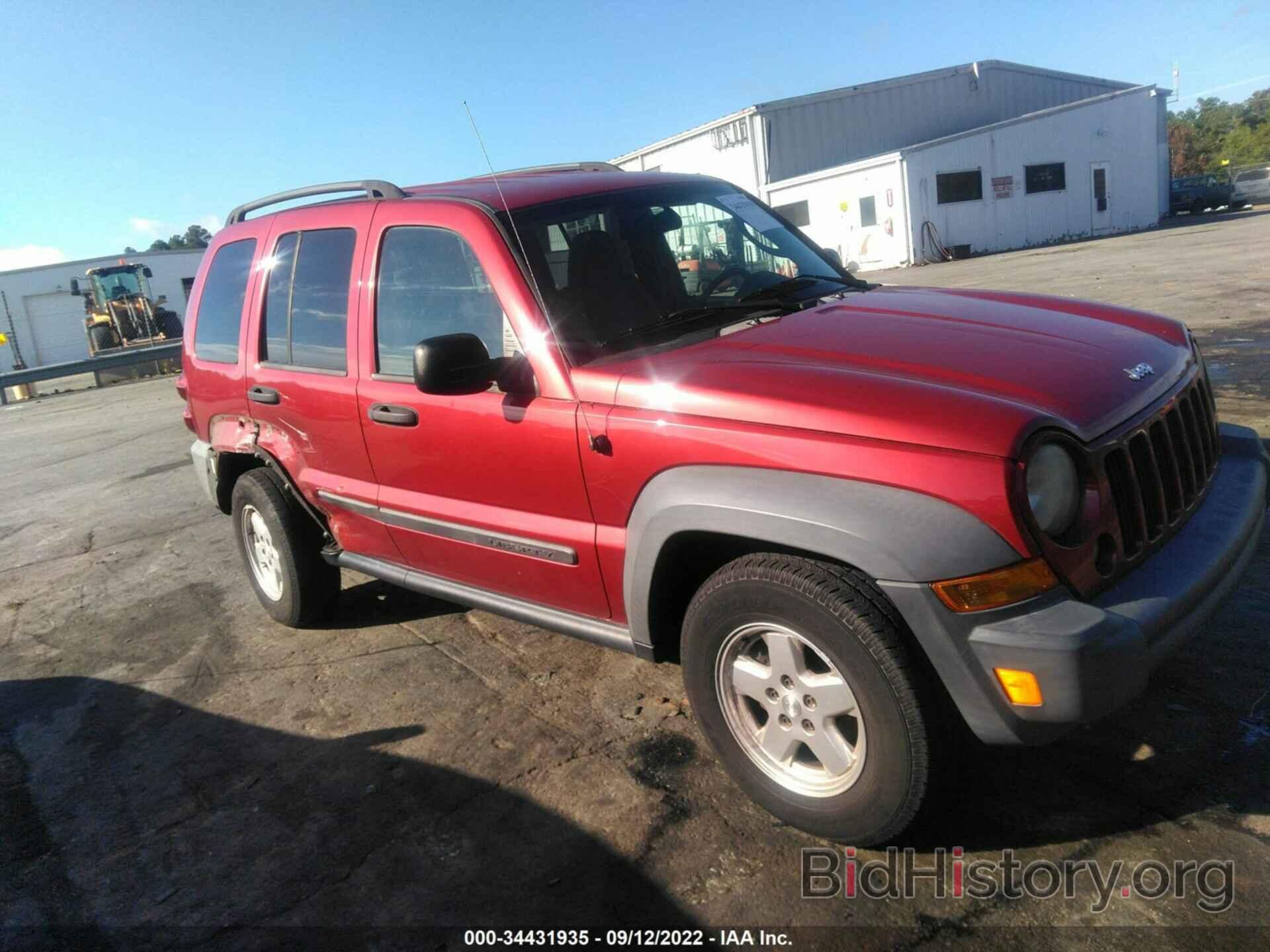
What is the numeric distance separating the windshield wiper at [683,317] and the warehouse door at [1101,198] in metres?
32.3

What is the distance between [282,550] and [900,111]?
33005 millimetres

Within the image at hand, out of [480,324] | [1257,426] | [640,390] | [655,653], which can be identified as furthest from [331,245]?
[1257,426]

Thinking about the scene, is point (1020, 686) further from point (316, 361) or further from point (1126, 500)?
point (316, 361)

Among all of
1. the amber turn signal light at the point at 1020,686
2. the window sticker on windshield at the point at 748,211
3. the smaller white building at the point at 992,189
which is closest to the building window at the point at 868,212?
the smaller white building at the point at 992,189

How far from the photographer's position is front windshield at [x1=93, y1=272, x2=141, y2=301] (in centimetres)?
3238

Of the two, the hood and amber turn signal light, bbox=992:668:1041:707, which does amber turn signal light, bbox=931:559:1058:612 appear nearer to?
amber turn signal light, bbox=992:668:1041:707

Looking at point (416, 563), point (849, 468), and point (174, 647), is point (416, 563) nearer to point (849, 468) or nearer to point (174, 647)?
point (174, 647)

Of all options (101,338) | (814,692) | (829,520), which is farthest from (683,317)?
(101,338)

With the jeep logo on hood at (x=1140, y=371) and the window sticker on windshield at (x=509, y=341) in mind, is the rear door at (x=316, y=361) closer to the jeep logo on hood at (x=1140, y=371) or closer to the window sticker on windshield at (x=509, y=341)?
the window sticker on windshield at (x=509, y=341)

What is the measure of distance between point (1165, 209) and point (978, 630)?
39.0 m

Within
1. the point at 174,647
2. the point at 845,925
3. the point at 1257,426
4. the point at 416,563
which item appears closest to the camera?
the point at 845,925

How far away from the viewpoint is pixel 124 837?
10.6 ft

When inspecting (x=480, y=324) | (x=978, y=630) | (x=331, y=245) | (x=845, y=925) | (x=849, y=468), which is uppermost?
(x=331, y=245)

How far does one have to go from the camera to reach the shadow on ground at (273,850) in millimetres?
2645
